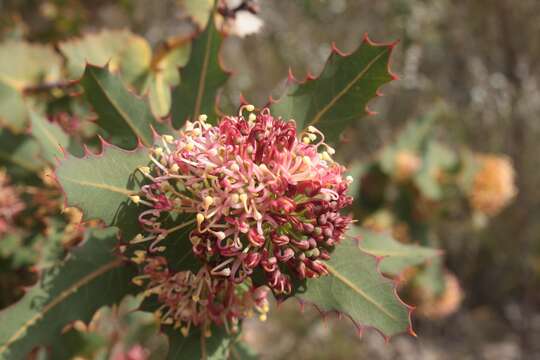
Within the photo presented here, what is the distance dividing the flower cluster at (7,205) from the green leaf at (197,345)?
36.7 inches

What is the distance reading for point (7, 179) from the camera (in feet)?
6.25

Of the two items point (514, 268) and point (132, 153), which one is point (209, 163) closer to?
point (132, 153)

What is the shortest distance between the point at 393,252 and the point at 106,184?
92 centimetres

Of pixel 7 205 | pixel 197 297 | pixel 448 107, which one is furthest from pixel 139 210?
pixel 448 107

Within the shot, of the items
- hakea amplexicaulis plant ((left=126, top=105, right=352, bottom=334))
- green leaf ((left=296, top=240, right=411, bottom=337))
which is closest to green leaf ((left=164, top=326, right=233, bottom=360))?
hakea amplexicaulis plant ((left=126, top=105, right=352, bottom=334))

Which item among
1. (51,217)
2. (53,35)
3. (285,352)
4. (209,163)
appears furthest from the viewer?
(285,352)

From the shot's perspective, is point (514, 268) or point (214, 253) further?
point (514, 268)

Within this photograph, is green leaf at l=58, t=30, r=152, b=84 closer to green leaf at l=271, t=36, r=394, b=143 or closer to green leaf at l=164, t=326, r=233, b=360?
green leaf at l=271, t=36, r=394, b=143

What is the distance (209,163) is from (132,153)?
0.19 meters

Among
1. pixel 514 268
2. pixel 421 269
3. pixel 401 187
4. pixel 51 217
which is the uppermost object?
pixel 51 217

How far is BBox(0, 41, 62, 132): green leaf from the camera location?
2.04 metres

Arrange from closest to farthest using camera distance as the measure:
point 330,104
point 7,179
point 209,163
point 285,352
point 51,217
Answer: point 209,163 → point 330,104 → point 51,217 → point 7,179 → point 285,352

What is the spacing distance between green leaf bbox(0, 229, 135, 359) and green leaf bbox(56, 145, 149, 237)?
0.93 ft

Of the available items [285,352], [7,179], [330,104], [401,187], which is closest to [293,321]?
[285,352]
